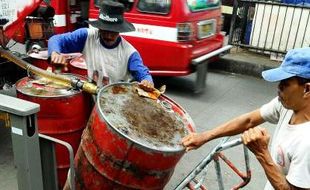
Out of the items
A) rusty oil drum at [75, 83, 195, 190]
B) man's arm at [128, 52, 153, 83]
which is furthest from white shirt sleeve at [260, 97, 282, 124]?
man's arm at [128, 52, 153, 83]

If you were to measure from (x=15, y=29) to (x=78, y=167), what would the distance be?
6.91ft

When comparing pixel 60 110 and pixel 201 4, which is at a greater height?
pixel 201 4

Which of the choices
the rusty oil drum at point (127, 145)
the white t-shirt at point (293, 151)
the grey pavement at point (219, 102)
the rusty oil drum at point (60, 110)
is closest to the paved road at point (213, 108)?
the grey pavement at point (219, 102)

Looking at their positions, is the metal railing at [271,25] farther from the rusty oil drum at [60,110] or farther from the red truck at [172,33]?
the rusty oil drum at [60,110]

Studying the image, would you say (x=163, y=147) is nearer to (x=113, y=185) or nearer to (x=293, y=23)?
(x=113, y=185)

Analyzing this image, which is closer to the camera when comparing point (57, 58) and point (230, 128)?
point (230, 128)

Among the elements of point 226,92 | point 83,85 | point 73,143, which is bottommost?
point 226,92

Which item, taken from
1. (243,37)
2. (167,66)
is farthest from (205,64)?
(243,37)

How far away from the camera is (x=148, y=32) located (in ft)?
18.6

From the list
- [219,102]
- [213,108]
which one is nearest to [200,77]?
[219,102]

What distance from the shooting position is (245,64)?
7.38m

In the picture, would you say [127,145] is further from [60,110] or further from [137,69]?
[137,69]

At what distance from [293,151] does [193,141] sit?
772 millimetres

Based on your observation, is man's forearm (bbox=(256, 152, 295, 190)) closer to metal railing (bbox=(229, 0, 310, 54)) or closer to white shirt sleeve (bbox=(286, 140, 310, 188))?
white shirt sleeve (bbox=(286, 140, 310, 188))
